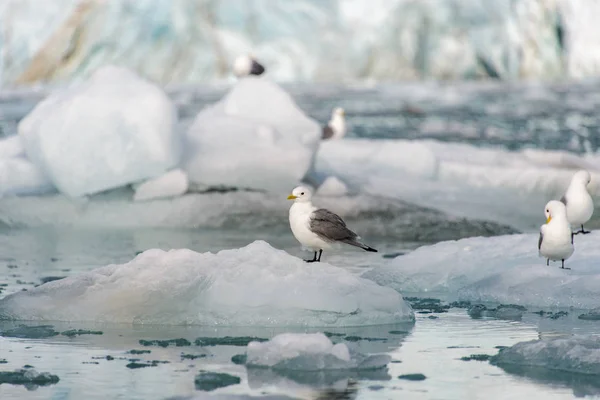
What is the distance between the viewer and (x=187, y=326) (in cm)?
471

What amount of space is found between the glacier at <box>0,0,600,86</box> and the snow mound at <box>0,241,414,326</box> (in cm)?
2265

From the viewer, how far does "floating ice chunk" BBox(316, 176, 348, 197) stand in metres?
9.36

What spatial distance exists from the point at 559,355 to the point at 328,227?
5.97 ft

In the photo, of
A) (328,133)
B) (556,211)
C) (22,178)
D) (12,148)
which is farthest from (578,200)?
(328,133)

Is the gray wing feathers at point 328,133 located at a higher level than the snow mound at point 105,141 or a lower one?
higher

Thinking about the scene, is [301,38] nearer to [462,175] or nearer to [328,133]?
[328,133]

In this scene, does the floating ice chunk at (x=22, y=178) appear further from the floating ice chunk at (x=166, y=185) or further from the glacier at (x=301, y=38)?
the glacier at (x=301, y=38)

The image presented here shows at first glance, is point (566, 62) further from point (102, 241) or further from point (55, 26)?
point (102, 241)

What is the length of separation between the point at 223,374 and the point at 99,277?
1.39m

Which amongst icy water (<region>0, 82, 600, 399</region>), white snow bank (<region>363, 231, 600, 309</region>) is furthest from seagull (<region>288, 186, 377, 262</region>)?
icy water (<region>0, 82, 600, 399</region>)

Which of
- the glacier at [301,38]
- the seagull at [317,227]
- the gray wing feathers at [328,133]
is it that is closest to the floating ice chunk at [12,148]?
the gray wing feathers at [328,133]

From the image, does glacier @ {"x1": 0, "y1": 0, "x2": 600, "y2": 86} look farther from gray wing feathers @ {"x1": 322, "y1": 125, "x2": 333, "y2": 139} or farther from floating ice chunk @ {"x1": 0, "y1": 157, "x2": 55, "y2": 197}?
floating ice chunk @ {"x1": 0, "y1": 157, "x2": 55, "y2": 197}

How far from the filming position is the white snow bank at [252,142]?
909 cm

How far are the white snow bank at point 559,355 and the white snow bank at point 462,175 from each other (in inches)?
193
